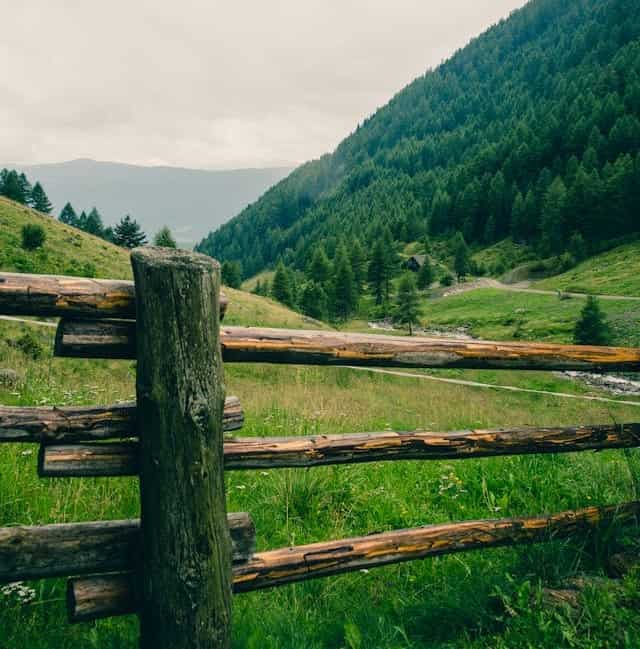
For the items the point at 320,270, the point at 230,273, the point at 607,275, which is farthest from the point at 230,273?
the point at 607,275

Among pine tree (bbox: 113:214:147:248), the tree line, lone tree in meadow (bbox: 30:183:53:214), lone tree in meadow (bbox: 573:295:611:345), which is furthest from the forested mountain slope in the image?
lone tree in meadow (bbox: 30:183:53:214)

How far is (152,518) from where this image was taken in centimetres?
248

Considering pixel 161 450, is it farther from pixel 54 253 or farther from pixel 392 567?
pixel 54 253

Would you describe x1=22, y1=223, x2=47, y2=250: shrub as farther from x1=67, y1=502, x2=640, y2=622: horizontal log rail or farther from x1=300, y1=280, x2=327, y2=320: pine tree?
x1=300, y1=280, x2=327, y2=320: pine tree

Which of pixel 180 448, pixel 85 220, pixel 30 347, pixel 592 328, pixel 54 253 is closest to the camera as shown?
pixel 180 448

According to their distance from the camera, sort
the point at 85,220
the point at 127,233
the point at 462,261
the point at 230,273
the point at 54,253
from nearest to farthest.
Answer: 1. the point at 54,253
2. the point at 127,233
3. the point at 230,273
4. the point at 85,220
5. the point at 462,261

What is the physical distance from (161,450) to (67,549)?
2.40 ft

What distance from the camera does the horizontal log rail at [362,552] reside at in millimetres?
2609

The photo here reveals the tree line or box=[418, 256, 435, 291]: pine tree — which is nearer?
the tree line

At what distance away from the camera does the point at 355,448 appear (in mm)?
3172

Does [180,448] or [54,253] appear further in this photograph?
[54,253]

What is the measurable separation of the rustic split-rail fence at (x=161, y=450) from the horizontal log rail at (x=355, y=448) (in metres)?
0.01

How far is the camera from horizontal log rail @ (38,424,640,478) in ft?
8.59

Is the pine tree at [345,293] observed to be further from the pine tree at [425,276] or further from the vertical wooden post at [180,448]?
the vertical wooden post at [180,448]
